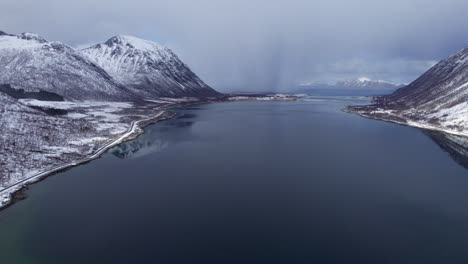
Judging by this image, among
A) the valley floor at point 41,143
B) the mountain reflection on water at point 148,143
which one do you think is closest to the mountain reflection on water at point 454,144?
the mountain reflection on water at point 148,143

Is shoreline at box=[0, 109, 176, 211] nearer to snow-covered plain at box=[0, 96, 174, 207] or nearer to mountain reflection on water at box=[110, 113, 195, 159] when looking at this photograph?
snow-covered plain at box=[0, 96, 174, 207]

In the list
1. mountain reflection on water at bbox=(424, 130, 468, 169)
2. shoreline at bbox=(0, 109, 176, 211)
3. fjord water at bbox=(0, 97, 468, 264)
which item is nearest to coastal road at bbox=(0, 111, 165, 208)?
shoreline at bbox=(0, 109, 176, 211)

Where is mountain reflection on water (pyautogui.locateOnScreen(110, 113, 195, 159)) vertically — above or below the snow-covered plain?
below

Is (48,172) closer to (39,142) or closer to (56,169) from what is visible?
(56,169)

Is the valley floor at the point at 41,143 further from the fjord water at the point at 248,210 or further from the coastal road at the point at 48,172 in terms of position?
the fjord water at the point at 248,210

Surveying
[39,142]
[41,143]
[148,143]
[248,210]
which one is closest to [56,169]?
[41,143]

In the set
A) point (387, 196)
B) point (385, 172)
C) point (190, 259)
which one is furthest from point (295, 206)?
point (385, 172)
